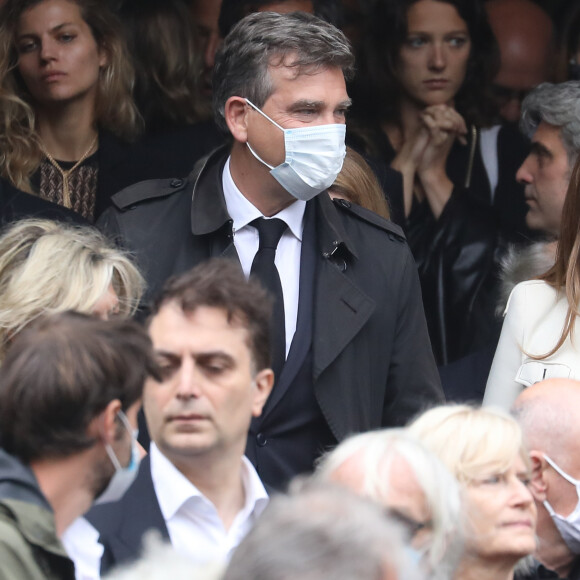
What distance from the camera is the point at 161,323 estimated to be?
11.3 feet

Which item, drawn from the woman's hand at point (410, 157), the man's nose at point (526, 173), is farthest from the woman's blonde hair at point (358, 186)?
the woman's hand at point (410, 157)

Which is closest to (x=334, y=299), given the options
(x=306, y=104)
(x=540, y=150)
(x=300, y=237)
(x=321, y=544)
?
(x=300, y=237)

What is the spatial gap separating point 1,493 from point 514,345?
86.2 inches

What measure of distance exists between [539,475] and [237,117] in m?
1.44

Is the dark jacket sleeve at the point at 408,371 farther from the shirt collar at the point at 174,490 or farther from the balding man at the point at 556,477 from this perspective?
the shirt collar at the point at 174,490

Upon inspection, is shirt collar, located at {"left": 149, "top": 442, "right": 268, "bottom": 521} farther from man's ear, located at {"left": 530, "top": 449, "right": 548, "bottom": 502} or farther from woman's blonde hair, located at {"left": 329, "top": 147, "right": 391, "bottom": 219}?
woman's blonde hair, located at {"left": 329, "top": 147, "right": 391, "bottom": 219}

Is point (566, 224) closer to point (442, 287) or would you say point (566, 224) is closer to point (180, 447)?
point (442, 287)

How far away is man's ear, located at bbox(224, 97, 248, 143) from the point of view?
173 inches

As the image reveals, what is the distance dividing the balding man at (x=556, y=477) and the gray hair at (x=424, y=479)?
29.0 inches

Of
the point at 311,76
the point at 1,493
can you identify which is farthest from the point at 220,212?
the point at 1,493

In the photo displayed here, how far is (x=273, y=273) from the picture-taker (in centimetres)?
423

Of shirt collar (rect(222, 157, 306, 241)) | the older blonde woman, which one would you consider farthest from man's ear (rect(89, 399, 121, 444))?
shirt collar (rect(222, 157, 306, 241))

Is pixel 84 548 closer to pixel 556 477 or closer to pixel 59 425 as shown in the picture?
pixel 59 425

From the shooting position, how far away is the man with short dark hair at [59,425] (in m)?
2.78
